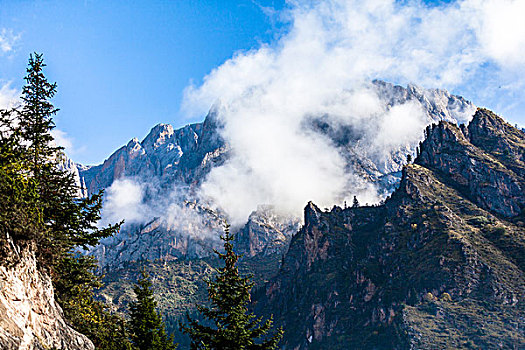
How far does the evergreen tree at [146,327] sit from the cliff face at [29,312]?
17.1 meters

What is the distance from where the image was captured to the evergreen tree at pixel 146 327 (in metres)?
38.0

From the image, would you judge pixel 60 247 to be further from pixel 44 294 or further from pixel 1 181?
pixel 1 181

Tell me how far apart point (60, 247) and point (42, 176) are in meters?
7.60

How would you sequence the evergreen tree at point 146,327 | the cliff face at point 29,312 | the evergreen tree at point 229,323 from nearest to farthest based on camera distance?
the cliff face at point 29,312, the evergreen tree at point 229,323, the evergreen tree at point 146,327

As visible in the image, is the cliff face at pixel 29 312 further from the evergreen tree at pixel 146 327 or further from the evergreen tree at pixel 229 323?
the evergreen tree at pixel 146 327

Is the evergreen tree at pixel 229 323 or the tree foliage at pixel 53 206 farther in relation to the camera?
the evergreen tree at pixel 229 323

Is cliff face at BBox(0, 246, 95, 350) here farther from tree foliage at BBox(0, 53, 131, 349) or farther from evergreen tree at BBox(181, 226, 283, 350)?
evergreen tree at BBox(181, 226, 283, 350)

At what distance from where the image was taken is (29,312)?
18203 mm

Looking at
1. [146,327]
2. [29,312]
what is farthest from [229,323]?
[146,327]

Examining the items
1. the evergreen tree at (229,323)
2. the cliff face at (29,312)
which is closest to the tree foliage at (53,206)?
the cliff face at (29,312)

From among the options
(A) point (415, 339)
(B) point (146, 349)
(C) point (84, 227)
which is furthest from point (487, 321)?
(C) point (84, 227)

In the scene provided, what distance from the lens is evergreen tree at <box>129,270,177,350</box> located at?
38.0 metres

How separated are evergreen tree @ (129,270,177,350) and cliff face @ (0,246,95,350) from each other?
17.1 metres

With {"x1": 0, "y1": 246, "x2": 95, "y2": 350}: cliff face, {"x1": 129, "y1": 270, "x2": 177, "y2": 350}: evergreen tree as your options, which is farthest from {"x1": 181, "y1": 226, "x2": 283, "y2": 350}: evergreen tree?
{"x1": 129, "y1": 270, "x2": 177, "y2": 350}: evergreen tree
